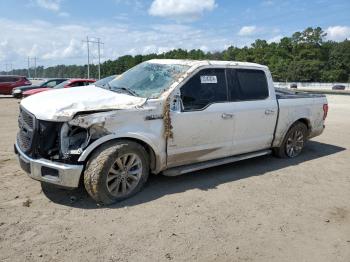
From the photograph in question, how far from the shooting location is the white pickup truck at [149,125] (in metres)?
4.42

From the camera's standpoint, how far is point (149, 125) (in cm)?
489

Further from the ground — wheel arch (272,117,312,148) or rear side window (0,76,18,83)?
rear side window (0,76,18,83)

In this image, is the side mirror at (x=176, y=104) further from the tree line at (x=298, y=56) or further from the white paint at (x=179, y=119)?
the tree line at (x=298, y=56)

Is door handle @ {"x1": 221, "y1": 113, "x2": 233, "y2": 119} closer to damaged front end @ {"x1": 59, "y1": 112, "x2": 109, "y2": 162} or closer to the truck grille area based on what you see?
damaged front end @ {"x1": 59, "y1": 112, "x2": 109, "y2": 162}

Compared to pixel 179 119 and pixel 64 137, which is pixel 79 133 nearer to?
pixel 64 137

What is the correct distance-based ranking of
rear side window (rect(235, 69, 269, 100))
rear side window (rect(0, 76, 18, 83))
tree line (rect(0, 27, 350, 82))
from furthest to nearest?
tree line (rect(0, 27, 350, 82)) → rear side window (rect(0, 76, 18, 83)) → rear side window (rect(235, 69, 269, 100))

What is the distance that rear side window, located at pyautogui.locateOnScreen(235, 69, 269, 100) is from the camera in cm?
608

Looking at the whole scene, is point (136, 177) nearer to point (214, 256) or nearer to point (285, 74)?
point (214, 256)

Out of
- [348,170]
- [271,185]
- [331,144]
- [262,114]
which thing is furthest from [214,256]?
[331,144]

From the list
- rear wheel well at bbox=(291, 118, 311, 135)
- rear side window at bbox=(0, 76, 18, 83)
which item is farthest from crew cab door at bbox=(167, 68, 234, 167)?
rear side window at bbox=(0, 76, 18, 83)

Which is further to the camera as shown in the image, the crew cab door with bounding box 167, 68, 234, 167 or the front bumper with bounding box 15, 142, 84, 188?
the crew cab door with bounding box 167, 68, 234, 167

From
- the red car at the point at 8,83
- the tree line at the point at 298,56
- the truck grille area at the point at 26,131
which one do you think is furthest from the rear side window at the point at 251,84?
the tree line at the point at 298,56

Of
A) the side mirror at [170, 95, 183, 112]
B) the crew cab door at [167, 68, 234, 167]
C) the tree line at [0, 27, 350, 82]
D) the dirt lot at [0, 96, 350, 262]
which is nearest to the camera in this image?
the dirt lot at [0, 96, 350, 262]

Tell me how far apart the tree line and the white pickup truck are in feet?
253
